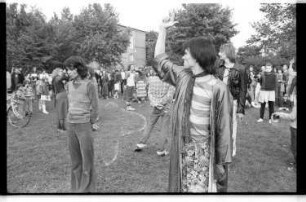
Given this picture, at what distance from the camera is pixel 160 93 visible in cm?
552

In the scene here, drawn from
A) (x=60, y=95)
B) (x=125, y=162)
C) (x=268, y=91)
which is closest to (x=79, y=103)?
(x=125, y=162)

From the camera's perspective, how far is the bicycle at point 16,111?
8.53m

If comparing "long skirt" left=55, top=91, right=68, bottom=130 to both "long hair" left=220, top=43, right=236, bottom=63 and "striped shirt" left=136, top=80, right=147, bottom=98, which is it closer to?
"long hair" left=220, top=43, right=236, bottom=63

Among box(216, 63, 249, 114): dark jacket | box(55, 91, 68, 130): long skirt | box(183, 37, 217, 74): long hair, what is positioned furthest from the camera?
box(55, 91, 68, 130): long skirt

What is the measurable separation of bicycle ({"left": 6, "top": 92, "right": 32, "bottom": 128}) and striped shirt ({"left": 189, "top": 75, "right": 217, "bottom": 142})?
750 cm

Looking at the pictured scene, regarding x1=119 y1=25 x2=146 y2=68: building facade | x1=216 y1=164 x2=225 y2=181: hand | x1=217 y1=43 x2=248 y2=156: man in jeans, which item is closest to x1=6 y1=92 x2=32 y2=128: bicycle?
x1=217 y1=43 x2=248 y2=156: man in jeans

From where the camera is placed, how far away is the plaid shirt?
553cm

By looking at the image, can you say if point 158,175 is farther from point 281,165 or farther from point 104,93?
point 104,93

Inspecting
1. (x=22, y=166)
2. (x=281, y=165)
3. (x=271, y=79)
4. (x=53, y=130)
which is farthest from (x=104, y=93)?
(x=281, y=165)

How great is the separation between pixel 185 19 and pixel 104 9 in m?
12.1

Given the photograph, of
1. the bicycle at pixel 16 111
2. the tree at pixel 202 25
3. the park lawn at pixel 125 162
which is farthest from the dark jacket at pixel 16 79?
the tree at pixel 202 25

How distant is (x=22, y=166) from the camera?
5000 millimetres

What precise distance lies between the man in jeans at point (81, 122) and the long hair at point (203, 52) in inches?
68.9

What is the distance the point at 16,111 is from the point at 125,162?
5437mm
